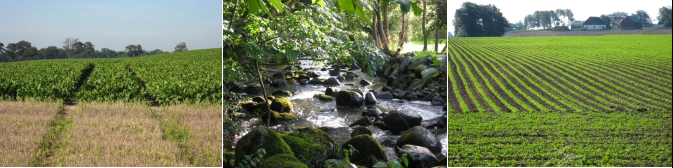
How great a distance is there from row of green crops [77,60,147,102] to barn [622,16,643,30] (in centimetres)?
372

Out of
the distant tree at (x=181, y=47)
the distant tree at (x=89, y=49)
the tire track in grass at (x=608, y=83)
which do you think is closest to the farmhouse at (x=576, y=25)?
the tire track in grass at (x=608, y=83)

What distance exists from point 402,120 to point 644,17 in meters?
2.26

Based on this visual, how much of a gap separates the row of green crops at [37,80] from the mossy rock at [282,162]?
1662mm

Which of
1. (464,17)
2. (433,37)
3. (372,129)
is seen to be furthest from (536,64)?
(372,129)

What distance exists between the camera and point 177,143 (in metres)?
3.38

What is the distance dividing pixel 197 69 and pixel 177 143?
22.2 inches

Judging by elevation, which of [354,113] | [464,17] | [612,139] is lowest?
[612,139]

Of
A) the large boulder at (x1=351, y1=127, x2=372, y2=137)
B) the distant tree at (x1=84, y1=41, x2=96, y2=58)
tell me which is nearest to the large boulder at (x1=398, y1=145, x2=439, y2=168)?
the large boulder at (x1=351, y1=127, x2=372, y2=137)

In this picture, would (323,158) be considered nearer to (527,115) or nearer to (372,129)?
(372,129)

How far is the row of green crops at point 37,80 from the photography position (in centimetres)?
349

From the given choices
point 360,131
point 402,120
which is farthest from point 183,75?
point 402,120

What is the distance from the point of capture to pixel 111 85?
3.65 meters

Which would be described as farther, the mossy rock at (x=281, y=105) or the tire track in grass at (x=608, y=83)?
the tire track in grass at (x=608, y=83)

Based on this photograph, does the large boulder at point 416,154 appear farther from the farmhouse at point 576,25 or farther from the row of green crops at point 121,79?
the farmhouse at point 576,25
